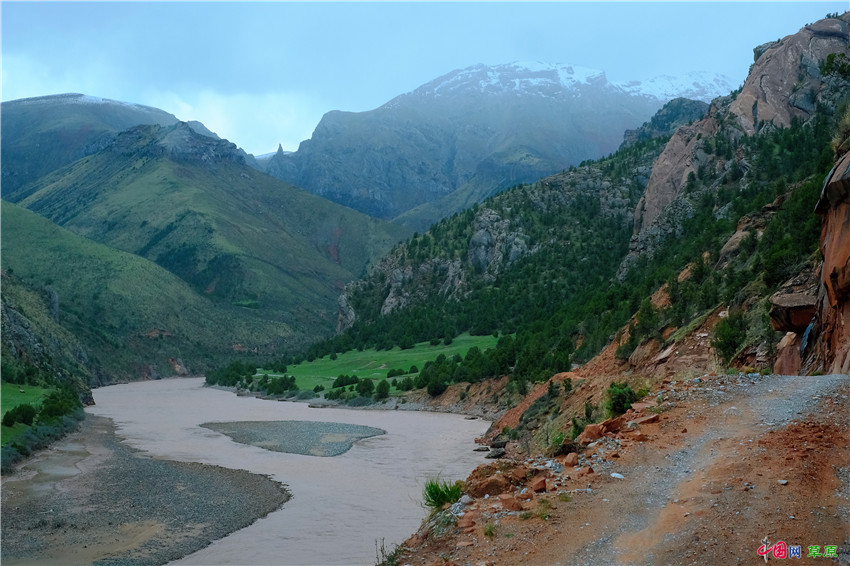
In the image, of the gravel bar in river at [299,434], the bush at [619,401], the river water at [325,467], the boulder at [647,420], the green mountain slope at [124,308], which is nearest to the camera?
the boulder at [647,420]

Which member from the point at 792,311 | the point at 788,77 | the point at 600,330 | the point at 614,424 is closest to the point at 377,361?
the point at 600,330

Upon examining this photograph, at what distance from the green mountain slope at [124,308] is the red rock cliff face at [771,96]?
93918 mm

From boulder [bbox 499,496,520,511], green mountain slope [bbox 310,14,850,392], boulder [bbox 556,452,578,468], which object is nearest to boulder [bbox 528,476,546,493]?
boulder [bbox 499,496,520,511]

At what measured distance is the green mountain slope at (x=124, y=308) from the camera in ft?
427

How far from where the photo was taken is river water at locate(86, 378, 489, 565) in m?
20.0

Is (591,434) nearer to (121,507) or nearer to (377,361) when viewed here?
(121,507)

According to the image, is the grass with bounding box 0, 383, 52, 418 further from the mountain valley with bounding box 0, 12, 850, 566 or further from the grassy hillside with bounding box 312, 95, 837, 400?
the grassy hillside with bounding box 312, 95, 837, 400

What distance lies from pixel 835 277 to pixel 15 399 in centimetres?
4924

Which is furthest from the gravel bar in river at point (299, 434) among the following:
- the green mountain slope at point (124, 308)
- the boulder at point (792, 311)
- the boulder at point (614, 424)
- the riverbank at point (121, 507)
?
the green mountain slope at point (124, 308)

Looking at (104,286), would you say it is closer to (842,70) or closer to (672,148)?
(672,148)

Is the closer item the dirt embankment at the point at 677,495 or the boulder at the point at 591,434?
the dirt embankment at the point at 677,495

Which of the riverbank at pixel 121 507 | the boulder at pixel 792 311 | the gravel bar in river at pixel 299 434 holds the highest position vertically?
the boulder at pixel 792 311

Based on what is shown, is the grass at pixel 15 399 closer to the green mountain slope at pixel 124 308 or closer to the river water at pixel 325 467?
the river water at pixel 325 467

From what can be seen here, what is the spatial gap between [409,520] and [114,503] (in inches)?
439
